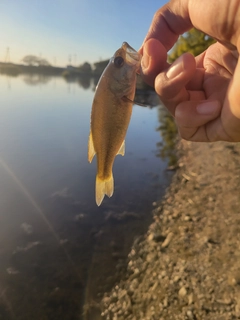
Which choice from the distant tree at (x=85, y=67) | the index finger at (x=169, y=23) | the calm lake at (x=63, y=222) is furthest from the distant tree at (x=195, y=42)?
the distant tree at (x=85, y=67)

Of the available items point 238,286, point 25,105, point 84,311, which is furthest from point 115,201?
point 25,105

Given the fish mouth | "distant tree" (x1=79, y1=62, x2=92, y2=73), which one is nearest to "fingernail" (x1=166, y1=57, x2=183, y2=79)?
the fish mouth

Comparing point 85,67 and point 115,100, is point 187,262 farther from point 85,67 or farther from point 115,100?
point 85,67

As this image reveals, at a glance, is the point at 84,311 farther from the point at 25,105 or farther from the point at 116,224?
the point at 25,105

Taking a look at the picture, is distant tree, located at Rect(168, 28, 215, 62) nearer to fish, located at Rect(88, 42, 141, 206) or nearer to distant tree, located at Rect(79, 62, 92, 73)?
fish, located at Rect(88, 42, 141, 206)

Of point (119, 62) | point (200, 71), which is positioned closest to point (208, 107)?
point (200, 71)

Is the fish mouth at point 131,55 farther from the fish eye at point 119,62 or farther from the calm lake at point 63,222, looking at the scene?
the calm lake at point 63,222
